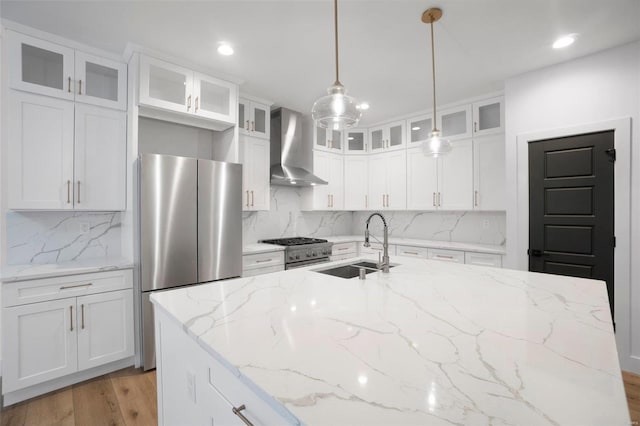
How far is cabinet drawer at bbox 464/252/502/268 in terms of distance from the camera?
3.26m

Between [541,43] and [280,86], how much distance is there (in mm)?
2361

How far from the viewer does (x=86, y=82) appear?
2.53m

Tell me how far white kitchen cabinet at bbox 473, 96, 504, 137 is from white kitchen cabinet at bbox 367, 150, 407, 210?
0.99 meters

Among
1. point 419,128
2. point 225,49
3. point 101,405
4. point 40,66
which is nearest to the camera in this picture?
point 101,405

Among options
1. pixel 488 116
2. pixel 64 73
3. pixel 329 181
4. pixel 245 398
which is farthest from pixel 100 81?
pixel 488 116

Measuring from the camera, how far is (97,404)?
6.85ft

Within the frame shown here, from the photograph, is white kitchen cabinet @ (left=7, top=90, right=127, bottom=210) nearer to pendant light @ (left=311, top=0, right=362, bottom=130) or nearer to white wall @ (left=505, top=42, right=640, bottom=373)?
pendant light @ (left=311, top=0, right=362, bottom=130)

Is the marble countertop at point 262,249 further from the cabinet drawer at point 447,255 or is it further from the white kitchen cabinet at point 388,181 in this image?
the cabinet drawer at point 447,255

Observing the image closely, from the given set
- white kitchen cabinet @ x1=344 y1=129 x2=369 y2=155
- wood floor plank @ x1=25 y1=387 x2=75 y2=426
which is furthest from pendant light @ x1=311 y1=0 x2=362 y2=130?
white kitchen cabinet @ x1=344 y1=129 x2=369 y2=155

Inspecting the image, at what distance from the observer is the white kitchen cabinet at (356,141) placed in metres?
4.71

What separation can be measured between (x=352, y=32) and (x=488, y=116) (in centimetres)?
215

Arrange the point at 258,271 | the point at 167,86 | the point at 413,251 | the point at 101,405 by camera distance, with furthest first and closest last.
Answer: the point at 413,251 < the point at 258,271 < the point at 167,86 < the point at 101,405

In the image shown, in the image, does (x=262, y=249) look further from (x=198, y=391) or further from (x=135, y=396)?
A: (x=198, y=391)

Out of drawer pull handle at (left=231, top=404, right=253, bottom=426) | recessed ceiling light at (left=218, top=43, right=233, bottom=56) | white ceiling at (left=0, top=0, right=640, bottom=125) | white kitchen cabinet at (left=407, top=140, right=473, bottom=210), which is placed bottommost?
drawer pull handle at (left=231, top=404, right=253, bottom=426)
